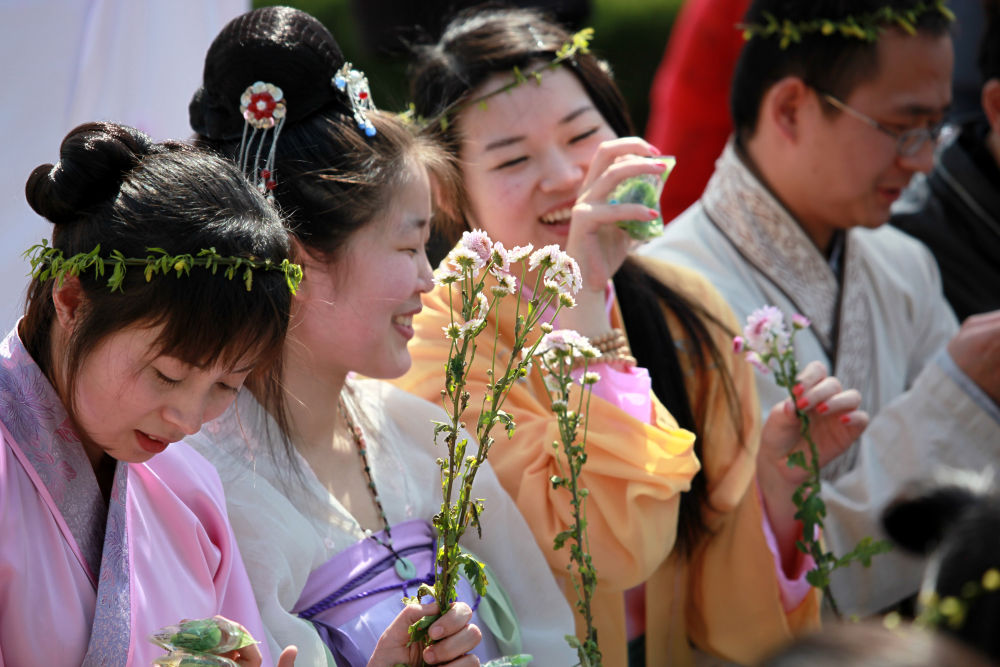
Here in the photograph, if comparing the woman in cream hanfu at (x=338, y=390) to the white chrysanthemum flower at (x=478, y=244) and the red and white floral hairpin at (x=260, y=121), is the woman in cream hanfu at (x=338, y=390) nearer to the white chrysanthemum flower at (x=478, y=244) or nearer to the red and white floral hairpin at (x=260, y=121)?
the red and white floral hairpin at (x=260, y=121)

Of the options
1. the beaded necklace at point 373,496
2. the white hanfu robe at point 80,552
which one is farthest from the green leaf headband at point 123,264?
the beaded necklace at point 373,496

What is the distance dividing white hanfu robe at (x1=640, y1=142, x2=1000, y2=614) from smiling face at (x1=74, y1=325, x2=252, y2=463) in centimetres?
167

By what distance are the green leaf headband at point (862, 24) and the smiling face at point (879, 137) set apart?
1.4 inches

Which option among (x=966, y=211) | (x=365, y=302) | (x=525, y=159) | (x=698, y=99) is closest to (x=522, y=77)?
(x=525, y=159)

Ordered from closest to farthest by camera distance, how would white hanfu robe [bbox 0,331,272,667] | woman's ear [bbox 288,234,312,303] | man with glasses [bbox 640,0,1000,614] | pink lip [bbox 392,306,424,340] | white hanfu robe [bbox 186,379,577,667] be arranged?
white hanfu robe [bbox 0,331,272,667] < white hanfu robe [bbox 186,379,577,667] < woman's ear [bbox 288,234,312,303] < pink lip [bbox 392,306,424,340] < man with glasses [bbox 640,0,1000,614]

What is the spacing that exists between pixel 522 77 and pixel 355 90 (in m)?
0.48

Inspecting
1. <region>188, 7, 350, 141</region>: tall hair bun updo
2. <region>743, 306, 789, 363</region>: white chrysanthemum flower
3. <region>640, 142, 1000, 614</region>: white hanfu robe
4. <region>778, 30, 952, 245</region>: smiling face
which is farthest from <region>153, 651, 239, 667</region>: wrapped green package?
<region>778, 30, 952, 245</region>: smiling face

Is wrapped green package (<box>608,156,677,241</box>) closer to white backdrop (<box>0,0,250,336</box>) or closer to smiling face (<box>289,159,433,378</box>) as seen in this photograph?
smiling face (<box>289,159,433,378</box>)

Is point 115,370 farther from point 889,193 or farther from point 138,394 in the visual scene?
point 889,193

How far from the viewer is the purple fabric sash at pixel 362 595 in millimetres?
1791

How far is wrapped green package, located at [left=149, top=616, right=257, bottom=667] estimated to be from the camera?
134cm

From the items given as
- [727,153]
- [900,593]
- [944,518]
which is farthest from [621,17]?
[944,518]

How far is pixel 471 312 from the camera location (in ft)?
4.77

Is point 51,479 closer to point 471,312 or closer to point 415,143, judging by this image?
point 471,312
